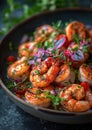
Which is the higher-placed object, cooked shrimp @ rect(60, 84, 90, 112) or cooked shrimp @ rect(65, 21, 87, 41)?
cooked shrimp @ rect(65, 21, 87, 41)

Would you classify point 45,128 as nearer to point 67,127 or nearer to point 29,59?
point 67,127

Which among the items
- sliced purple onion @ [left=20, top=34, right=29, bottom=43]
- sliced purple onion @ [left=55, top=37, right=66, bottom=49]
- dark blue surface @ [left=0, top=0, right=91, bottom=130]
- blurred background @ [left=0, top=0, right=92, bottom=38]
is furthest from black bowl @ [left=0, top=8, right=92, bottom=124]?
sliced purple onion @ [left=55, top=37, right=66, bottom=49]

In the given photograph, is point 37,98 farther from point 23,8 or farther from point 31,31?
point 23,8

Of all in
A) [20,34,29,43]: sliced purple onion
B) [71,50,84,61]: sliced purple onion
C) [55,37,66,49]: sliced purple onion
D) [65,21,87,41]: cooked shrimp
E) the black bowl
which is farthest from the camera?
[20,34,29,43]: sliced purple onion

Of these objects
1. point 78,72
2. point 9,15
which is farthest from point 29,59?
point 9,15

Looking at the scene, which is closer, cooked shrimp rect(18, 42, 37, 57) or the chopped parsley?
the chopped parsley

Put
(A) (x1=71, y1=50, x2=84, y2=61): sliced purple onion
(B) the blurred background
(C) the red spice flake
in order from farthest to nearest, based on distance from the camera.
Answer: (B) the blurred background, (A) (x1=71, y1=50, x2=84, y2=61): sliced purple onion, (C) the red spice flake

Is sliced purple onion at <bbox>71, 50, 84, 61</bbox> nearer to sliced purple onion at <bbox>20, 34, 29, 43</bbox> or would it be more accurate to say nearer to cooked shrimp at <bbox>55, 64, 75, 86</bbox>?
cooked shrimp at <bbox>55, 64, 75, 86</bbox>

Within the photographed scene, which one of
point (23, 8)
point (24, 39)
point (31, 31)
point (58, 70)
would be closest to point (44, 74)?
point (58, 70)
